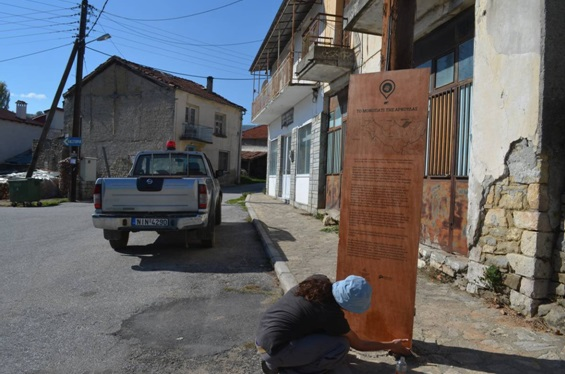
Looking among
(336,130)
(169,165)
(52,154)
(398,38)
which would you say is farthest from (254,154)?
(398,38)

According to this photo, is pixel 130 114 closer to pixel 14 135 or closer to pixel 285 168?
pixel 14 135

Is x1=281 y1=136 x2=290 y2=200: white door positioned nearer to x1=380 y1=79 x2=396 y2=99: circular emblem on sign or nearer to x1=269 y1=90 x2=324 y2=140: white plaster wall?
x1=269 y1=90 x2=324 y2=140: white plaster wall

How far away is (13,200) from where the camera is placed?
17156mm

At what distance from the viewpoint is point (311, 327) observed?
280 centimetres

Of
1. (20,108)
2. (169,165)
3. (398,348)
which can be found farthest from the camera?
(20,108)

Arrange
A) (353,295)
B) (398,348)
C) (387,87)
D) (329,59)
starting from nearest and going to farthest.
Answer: (353,295) < (398,348) < (387,87) < (329,59)

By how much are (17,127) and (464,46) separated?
39318 mm

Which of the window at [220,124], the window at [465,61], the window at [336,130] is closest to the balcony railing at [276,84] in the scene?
the window at [336,130]

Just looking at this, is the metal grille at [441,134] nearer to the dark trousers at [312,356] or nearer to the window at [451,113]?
the window at [451,113]

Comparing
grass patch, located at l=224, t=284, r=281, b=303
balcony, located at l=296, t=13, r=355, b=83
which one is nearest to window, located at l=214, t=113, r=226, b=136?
balcony, located at l=296, t=13, r=355, b=83

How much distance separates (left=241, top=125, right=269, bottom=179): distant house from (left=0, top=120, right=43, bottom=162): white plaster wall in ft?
64.2

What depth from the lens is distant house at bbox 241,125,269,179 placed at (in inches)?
1805

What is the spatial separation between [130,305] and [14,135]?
37.9 metres

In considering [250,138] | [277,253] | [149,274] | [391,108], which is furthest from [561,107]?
[250,138]
